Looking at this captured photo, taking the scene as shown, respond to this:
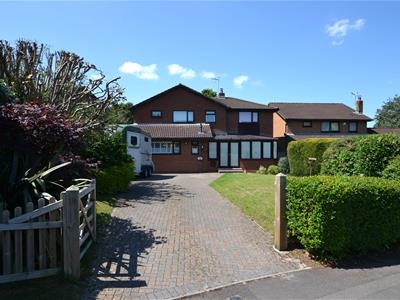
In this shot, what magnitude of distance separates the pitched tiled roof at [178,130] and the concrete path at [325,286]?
24.6 m

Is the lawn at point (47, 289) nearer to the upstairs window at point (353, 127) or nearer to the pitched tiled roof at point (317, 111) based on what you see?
the pitched tiled roof at point (317, 111)

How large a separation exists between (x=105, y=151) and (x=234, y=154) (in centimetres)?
1882

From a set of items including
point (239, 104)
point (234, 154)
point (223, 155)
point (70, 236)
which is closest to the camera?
point (70, 236)

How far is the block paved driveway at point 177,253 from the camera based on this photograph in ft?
17.8

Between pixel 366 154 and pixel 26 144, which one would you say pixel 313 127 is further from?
pixel 26 144

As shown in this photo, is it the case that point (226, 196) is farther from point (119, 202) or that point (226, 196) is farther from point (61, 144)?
point (61, 144)

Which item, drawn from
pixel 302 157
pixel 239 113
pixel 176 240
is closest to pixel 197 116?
pixel 239 113

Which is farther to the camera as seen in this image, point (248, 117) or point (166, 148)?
point (248, 117)

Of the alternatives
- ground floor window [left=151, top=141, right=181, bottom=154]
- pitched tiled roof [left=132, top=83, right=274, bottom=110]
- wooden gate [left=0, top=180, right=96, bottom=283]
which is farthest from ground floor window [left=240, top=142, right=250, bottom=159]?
wooden gate [left=0, top=180, right=96, bottom=283]

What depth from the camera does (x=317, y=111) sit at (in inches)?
1591

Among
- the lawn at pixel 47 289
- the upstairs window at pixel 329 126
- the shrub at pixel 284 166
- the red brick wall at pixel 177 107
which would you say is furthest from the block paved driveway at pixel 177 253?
the upstairs window at pixel 329 126

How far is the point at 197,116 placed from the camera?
33.8 meters

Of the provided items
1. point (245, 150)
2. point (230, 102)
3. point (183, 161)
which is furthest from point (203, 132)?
point (230, 102)

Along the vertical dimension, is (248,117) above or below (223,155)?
above
